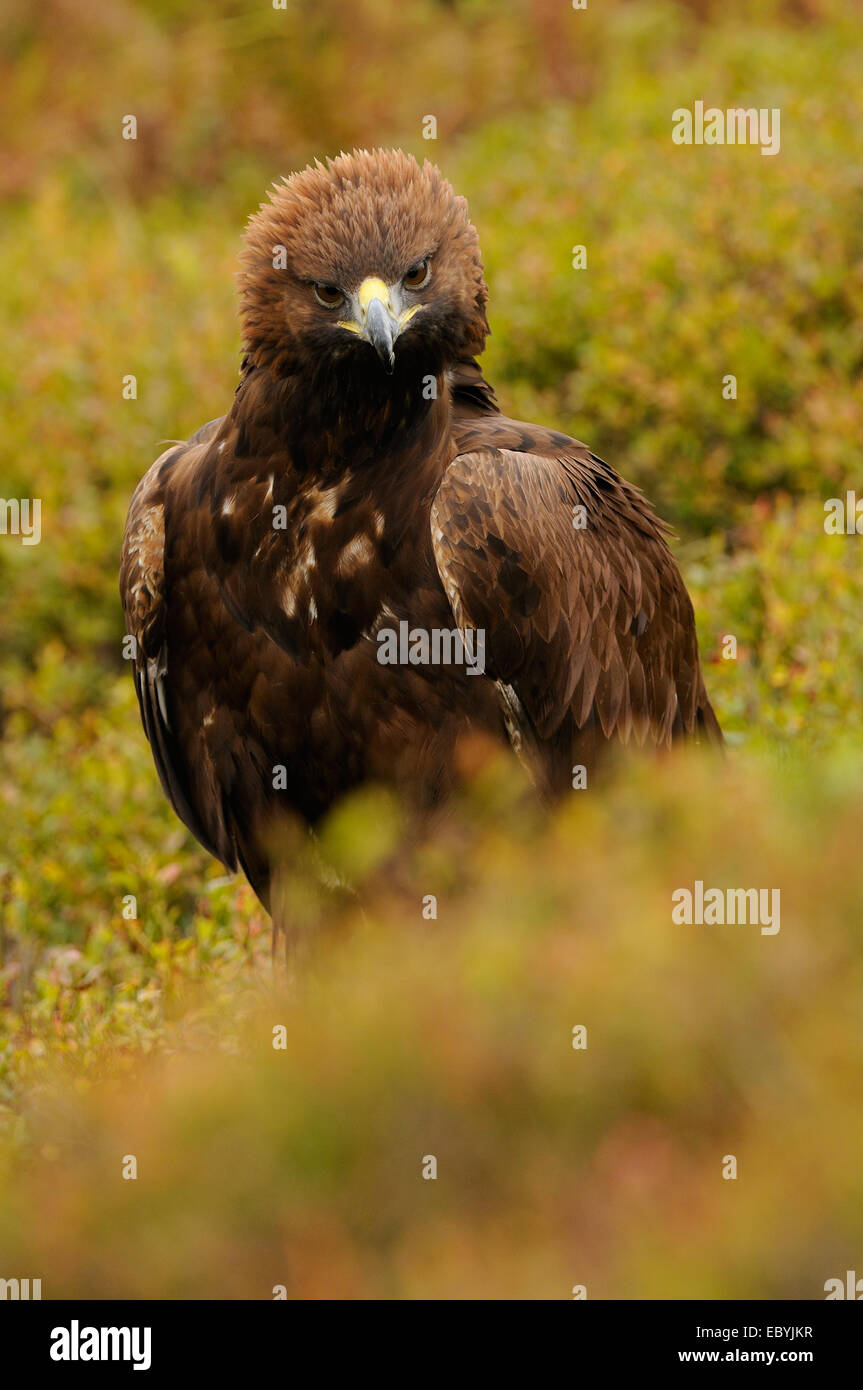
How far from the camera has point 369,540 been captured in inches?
212

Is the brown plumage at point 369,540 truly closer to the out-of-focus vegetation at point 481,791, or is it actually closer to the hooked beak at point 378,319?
the hooked beak at point 378,319

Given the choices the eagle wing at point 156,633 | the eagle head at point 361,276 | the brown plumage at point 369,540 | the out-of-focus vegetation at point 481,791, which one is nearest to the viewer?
the out-of-focus vegetation at point 481,791

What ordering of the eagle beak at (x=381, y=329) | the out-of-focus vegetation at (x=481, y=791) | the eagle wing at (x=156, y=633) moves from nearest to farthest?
the out-of-focus vegetation at (x=481, y=791), the eagle beak at (x=381, y=329), the eagle wing at (x=156, y=633)

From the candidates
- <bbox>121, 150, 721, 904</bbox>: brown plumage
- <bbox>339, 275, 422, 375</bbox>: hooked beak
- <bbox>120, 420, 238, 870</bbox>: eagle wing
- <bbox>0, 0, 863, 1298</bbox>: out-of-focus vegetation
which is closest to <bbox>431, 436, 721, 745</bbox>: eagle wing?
<bbox>121, 150, 721, 904</bbox>: brown plumage

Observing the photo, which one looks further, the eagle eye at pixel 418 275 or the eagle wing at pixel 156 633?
the eagle wing at pixel 156 633

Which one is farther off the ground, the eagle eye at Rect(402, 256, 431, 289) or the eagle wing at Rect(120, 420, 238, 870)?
the eagle eye at Rect(402, 256, 431, 289)

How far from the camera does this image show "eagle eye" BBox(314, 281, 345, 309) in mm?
5066

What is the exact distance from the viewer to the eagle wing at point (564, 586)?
5.28 meters

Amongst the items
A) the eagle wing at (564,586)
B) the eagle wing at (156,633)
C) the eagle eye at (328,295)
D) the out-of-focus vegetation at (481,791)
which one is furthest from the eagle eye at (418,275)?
the out-of-focus vegetation at (481,791)

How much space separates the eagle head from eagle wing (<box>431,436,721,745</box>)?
1.38 feet

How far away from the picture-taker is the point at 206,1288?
2641 mm

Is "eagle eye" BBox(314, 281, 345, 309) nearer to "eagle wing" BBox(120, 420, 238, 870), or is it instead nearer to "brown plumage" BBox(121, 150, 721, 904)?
"brown plumage" BBox(121, 150, 721, 904)

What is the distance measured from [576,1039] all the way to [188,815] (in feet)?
12.4

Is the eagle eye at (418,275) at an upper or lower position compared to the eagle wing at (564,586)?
upper
